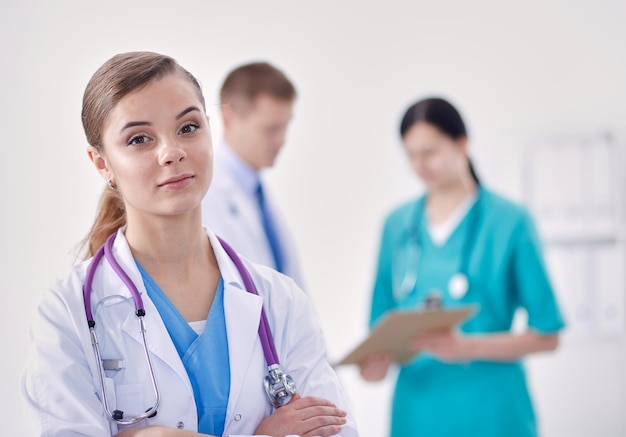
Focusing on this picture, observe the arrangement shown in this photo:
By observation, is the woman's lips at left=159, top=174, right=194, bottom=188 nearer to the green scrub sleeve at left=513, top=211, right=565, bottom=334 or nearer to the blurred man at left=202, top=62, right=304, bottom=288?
the blurred man at left=202, top=62, right=304, bottom=288

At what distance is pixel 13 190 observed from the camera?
1400 millimetres

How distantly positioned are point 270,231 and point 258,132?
0.85 feet

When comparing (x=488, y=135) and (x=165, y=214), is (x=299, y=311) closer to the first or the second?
(x=165, y=214)

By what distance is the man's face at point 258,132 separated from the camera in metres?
2.03

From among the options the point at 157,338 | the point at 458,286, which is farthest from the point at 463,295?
the point at 157,338

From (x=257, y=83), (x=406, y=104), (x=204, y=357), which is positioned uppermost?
(x=406, y=104)

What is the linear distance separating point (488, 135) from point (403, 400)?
5.21 ft

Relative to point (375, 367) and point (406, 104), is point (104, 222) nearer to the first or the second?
point (375, 367)

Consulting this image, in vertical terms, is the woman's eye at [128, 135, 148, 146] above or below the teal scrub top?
above

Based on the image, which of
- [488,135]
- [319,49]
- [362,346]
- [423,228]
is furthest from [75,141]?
[488,135]

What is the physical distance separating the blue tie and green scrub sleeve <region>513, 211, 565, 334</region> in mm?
804

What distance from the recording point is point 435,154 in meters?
2.51

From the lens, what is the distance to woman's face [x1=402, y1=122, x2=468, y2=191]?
2504mm

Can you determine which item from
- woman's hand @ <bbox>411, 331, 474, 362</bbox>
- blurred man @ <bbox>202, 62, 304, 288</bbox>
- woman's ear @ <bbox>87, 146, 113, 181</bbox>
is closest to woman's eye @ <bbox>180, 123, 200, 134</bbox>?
woman's ear @ <bbox>87, 146, 113, 181</bbox>
